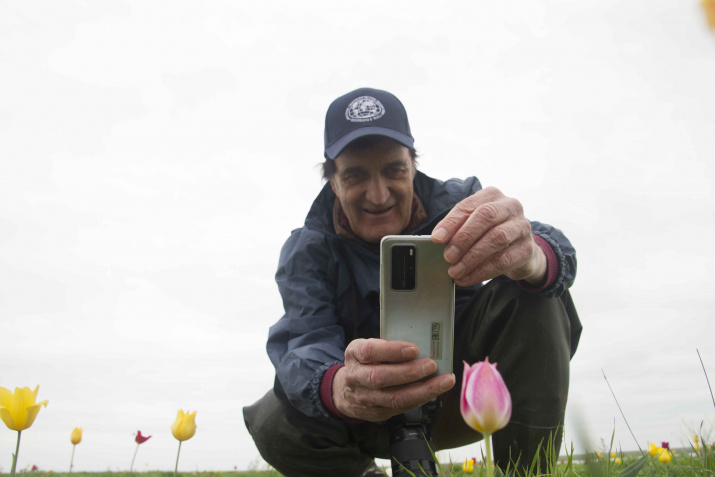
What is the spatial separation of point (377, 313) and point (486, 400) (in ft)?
6.41

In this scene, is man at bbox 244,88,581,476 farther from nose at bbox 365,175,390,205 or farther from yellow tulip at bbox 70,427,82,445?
yellow tulip at bbox 70,427,82,445

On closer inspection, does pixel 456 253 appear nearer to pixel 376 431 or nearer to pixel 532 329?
pixel 532 329

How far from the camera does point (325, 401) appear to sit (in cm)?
204

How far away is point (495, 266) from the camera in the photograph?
5.39 feet

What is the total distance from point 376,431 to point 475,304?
746 millimetres

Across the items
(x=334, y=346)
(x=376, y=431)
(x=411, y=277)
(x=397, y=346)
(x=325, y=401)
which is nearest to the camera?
(x=397, y=346)

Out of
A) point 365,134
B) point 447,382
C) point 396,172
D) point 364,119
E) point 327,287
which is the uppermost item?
point 364,119

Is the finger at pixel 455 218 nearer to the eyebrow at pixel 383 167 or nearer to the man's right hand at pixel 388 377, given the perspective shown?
the man's right hand at pixel 388 377

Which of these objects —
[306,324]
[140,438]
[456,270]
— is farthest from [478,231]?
[140,438]

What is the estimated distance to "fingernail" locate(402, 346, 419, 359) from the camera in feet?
5.08

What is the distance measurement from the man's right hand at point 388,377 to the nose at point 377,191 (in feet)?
3.65

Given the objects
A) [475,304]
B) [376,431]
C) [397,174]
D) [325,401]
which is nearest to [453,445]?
[376,431]

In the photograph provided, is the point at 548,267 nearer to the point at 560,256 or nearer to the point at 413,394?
the point at 560,256

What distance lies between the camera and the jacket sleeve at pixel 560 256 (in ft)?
6.64
